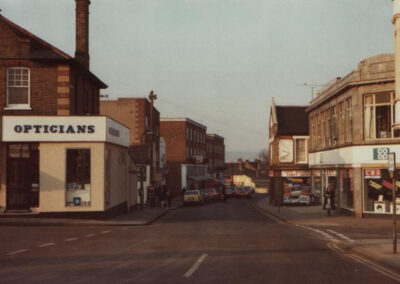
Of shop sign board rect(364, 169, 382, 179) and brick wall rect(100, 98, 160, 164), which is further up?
brick wall rect(100, 98, 160, 164)

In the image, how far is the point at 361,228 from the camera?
90.0ft

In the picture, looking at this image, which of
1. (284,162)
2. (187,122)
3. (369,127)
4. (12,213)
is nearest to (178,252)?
(12,213)

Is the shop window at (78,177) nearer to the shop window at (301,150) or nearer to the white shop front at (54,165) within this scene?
the white shop front at (54,165)

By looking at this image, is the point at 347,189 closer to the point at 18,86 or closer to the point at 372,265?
the point at 18,86

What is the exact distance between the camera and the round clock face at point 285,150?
57344 millimetres

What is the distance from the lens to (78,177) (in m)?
29.8

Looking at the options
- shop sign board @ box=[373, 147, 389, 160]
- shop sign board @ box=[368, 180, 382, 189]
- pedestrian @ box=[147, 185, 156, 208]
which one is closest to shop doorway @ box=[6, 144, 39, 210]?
pedestrian @ box=[147, 185, 156, 208]

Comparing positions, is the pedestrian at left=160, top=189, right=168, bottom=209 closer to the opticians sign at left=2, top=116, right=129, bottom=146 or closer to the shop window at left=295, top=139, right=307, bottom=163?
the opticians sign at left=2, top=116, right=129, bottom=146

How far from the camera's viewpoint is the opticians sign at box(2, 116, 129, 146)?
29297mm

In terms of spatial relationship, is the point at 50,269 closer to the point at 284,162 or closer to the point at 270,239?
the point at 270,239

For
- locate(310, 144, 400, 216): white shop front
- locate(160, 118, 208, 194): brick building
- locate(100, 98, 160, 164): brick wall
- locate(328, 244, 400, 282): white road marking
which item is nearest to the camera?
locate(328, 244, 400, 282): white road marking

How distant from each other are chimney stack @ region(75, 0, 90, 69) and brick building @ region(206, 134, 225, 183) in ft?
251

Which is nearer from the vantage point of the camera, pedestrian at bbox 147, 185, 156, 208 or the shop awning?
pedestrian at bbox 147, 185, 156, 208

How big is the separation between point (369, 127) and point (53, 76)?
1755 cm
